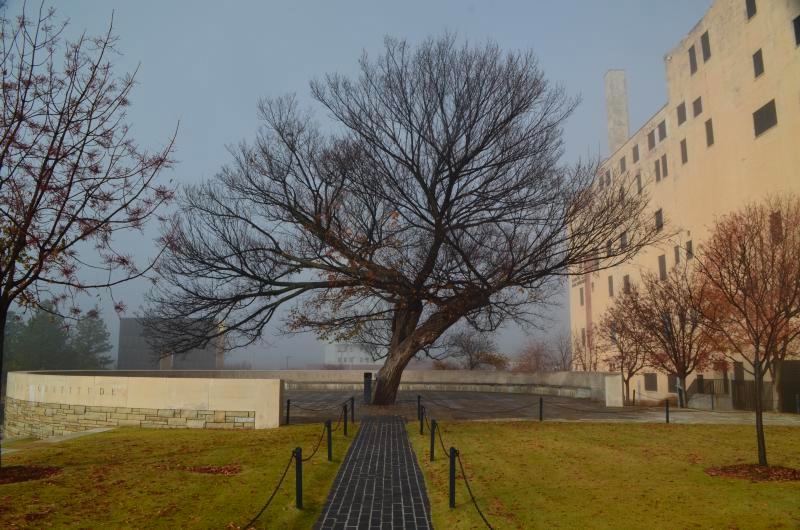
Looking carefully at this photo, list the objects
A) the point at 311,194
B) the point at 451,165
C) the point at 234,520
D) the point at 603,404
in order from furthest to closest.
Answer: the point at 603,404, the point at 311,194, the point at 451,165, the point at 234,520

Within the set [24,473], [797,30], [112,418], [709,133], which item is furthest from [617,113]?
[24,473]

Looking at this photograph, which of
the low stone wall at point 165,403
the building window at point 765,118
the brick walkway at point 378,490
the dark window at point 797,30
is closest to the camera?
the brick walkway at point 378,490

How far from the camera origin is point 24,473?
409 inches

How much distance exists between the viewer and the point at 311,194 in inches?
827

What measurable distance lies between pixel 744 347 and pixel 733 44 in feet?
54.2

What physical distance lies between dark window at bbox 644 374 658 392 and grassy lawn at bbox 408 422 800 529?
27.5m

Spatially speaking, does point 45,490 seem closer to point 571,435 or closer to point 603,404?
point 571,435

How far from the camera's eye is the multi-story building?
91.4ft

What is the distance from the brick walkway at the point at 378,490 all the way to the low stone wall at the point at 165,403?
12.6 ft

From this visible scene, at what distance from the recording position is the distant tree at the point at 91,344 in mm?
68287

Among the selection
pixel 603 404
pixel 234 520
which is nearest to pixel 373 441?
pixel 234 520

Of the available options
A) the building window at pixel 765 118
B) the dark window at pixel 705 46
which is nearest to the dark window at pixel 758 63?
the building window at pixel 765 118

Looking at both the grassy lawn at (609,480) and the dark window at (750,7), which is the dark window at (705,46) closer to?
the dark window at (750,7)

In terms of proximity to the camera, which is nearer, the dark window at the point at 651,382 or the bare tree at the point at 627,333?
the bare tree at the point at 627,333
